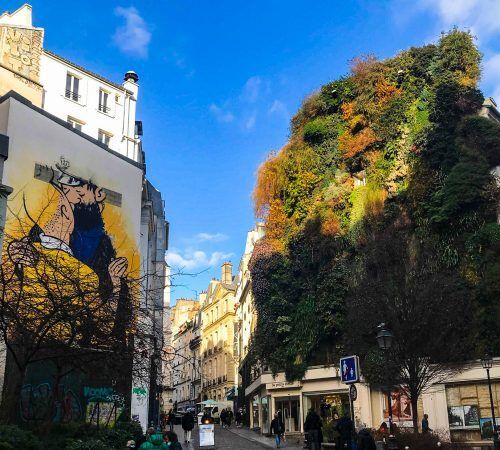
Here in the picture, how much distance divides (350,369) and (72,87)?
30334 mm

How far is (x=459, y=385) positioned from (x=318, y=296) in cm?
960

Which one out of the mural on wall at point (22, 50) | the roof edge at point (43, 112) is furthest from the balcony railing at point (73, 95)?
the roof edge at point (43, 112)

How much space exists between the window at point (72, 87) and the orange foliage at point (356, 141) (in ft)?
57.3

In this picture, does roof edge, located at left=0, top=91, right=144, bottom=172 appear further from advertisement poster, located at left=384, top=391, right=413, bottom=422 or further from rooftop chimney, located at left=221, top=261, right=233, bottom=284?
rooftop chimney, located at left=221, top=261, right=233, bottom=284

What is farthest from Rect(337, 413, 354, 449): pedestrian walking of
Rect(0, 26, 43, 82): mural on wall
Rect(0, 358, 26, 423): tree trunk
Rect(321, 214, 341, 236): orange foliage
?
Rect(0, 26, 43, 82): mural on wall

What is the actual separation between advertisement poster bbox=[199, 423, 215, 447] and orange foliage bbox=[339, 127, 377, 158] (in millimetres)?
21062

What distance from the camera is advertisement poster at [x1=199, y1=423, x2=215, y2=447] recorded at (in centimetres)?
2156

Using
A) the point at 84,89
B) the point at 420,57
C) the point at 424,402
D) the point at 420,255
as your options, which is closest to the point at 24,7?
the point at 84,89

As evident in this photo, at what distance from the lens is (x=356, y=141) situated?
37000mm

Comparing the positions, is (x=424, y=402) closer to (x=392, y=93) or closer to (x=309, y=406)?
(x=309, y=406)

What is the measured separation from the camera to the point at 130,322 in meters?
14.0

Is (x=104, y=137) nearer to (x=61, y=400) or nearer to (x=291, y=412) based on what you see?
(x=61, y=400)

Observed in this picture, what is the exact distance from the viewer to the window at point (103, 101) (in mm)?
38312

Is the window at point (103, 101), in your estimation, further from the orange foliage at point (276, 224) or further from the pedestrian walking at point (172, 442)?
the pedestrian walking at point (172, 442)
